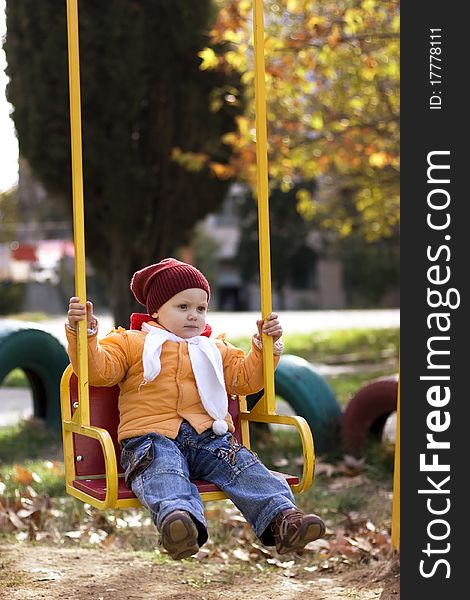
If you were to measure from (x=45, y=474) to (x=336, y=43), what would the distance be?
526cm

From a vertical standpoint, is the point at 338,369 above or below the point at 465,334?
below

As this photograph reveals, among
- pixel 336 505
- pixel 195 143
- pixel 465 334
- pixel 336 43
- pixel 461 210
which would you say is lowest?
pixel 336 505

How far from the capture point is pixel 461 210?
3.81 m

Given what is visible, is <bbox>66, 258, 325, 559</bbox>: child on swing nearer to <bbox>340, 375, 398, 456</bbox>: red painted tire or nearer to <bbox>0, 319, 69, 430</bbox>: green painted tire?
<bbox>340, 375, 398, 456</bbox>: red painted tire

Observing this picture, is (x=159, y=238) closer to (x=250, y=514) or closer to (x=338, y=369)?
(x=338, y=369)

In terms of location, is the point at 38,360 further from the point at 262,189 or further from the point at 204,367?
the point at 262,189

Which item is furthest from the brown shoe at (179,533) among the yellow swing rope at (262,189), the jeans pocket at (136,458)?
the yellow swing rope at (262,189)

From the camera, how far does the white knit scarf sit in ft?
13.2

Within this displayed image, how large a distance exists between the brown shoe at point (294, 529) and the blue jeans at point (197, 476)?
0.04 metres

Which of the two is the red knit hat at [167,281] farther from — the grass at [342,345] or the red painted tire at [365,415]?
the grass at [342,345]

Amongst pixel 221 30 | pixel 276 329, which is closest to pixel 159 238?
pixel 221 30

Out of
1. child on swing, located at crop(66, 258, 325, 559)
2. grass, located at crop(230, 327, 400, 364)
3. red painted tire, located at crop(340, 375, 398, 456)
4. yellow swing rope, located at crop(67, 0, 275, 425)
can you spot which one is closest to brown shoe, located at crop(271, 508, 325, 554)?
child on swing, located at crop(66, 258, 325, 559)

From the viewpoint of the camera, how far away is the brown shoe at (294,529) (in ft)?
11.8

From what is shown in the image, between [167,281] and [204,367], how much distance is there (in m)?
0.35
